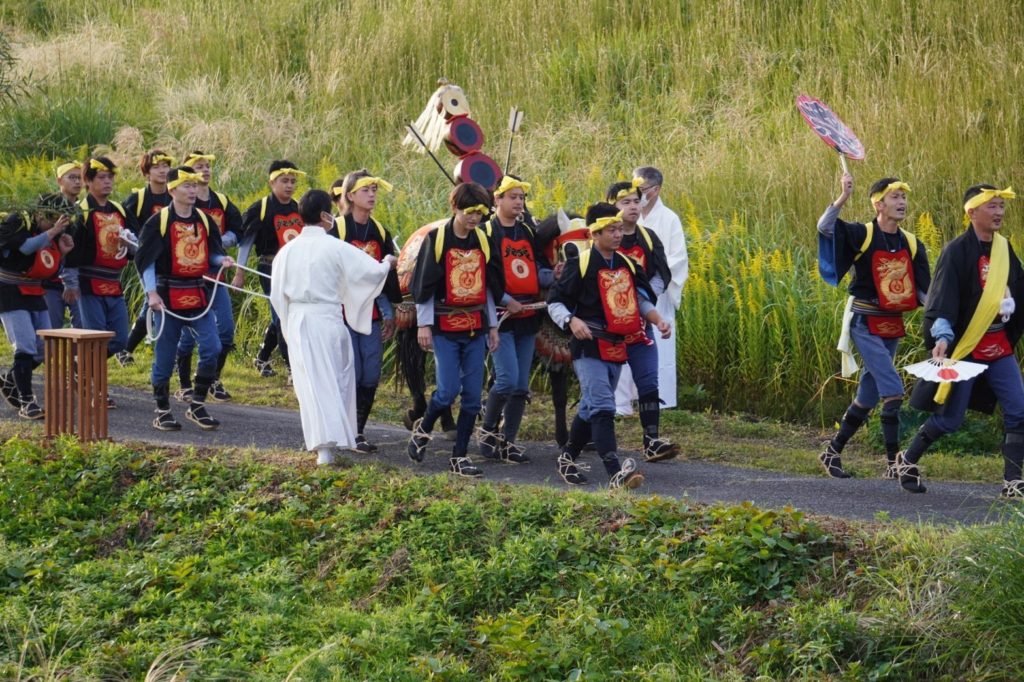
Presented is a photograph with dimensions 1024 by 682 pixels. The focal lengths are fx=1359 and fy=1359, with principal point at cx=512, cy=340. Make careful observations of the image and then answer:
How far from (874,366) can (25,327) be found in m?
6.49

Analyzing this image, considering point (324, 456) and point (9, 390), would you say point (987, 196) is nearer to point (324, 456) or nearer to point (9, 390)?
point (324, 456)

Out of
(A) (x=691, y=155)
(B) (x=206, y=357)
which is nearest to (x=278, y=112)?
(A) (x=691, y=155)

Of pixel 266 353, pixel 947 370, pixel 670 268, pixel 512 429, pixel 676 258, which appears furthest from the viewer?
pixel 266 353

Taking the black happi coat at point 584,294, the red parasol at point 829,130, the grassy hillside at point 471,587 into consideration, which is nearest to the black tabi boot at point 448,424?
the black happi coat at point 584,294

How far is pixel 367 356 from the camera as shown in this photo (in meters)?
9.88

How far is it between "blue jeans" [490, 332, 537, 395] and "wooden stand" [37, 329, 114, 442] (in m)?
2.68

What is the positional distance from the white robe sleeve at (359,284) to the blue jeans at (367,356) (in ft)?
1.70

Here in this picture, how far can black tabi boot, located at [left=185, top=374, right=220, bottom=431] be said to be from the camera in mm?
10688

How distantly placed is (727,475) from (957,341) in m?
1.85

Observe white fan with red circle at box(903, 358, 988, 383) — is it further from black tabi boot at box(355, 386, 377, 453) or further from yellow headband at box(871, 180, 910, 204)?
black tabi boot at box(355, 386, 377, 453)

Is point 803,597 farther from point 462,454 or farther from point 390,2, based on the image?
point 390,2

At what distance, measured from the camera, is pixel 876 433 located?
10703 mm

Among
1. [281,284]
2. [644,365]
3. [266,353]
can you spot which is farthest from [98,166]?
[644,365]

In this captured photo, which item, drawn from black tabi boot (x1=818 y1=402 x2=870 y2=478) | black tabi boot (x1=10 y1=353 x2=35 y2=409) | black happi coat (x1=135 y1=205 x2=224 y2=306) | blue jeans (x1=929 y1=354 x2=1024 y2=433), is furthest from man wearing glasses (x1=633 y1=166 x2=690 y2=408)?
black tabi boot (x1=10 y1=353 x2=35 y2=409)
